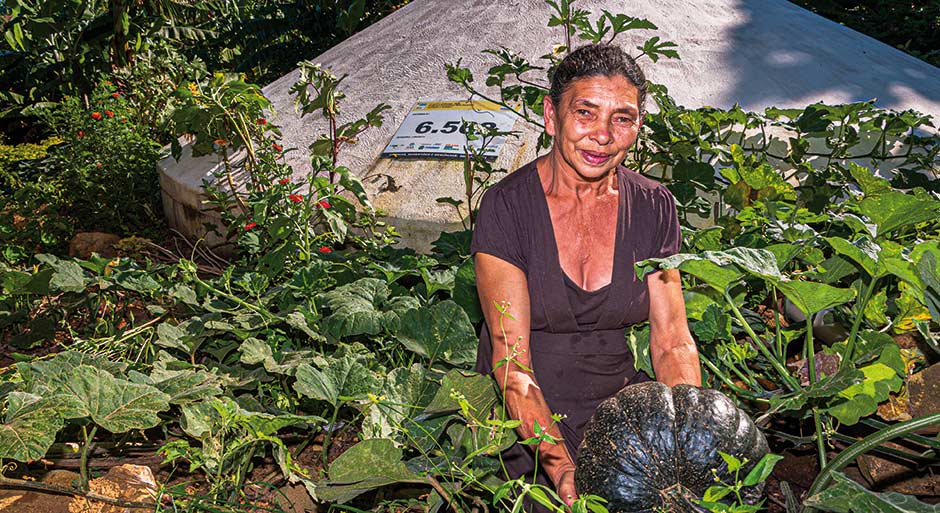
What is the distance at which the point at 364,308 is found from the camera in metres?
2.43

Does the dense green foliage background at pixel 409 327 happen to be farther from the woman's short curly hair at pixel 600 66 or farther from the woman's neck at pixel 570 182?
the woman's short curly hair at pixel 600 66

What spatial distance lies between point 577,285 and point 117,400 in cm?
123

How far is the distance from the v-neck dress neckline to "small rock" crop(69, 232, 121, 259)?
3325mm

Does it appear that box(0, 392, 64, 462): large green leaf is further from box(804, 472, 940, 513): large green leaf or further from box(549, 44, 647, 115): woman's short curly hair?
box(804, 472, 940, 513): large green leaf

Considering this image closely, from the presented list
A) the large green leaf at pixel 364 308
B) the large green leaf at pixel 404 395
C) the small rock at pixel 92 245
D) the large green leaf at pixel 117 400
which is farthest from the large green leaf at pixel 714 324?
the small rock at pixel 92 245

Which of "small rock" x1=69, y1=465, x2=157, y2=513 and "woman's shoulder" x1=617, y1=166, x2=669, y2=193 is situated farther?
"woman's shoulder" x1=617, y1=166, x2=669, y2=193

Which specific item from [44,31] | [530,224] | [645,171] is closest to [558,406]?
[530,224]

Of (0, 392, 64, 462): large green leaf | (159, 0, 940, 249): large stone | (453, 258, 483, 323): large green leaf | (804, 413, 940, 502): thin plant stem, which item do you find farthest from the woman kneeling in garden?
(159, 0, 940, 249): large stone

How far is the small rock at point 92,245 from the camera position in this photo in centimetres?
456

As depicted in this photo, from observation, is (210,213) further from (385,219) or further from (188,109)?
(385,219)

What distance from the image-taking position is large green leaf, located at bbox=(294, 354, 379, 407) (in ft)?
6.42

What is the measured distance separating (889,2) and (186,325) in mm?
8919

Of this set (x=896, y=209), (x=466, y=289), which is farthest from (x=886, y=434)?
(x=466, y=289)

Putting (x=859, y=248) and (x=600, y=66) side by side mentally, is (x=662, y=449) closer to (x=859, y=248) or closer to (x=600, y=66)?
(x=859, y=248)
